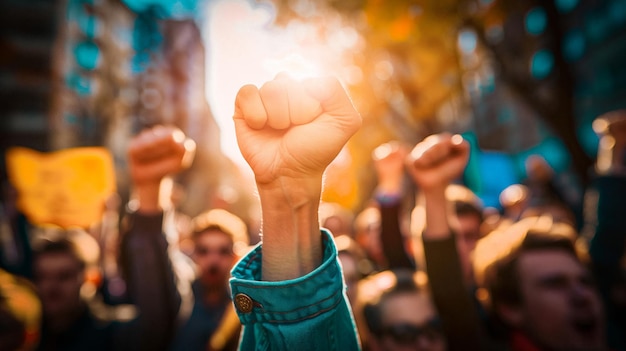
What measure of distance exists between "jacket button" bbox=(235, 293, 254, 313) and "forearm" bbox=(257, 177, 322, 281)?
70 millimetres

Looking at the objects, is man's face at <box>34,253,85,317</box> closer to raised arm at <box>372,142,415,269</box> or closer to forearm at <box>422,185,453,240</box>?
raised arm at <box>372,142,415,269</box>

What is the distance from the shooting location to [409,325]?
6.17 feet

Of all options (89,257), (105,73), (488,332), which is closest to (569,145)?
(488,332)

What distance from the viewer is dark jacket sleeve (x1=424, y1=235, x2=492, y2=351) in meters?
1.67

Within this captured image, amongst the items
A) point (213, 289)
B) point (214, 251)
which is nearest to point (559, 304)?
point (213, 289)

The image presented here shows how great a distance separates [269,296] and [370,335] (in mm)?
1264

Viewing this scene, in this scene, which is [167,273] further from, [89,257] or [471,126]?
[471,126]

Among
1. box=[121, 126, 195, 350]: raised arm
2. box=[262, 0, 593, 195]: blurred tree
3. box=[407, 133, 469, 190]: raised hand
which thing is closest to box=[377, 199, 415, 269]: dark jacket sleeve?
box=[407, 133, 469, 190]: raised hand

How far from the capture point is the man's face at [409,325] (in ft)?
6.06

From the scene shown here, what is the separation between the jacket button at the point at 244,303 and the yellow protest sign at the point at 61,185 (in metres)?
3.42

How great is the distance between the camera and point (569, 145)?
14.7 feet

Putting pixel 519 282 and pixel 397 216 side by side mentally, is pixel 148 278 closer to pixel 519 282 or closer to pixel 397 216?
pixel 397 216

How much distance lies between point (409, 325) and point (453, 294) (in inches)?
12.4

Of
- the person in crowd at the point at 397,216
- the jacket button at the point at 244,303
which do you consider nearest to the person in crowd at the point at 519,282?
the person in crowd at the point at 397,216
